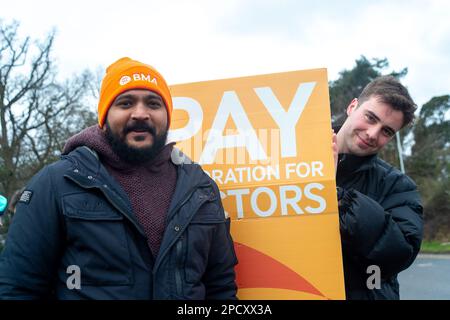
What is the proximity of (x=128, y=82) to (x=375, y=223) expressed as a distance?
4.13 feet

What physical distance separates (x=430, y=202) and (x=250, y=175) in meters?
21.6

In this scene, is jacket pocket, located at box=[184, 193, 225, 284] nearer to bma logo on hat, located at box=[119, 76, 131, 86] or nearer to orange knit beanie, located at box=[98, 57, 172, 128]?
orange knit beanie, located at box=[98, 57, 172, 128]

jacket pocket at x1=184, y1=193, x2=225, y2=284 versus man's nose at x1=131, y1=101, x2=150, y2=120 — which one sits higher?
man's nose at x1=131, y1=101, x2=150, y2=120

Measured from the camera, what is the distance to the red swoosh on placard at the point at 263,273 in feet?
6.64

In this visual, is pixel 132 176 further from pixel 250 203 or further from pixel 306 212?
pixel 306 212

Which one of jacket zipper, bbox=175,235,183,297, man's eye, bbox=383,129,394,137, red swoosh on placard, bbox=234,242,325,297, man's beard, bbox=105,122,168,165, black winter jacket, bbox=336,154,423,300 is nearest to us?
jacket zipper, bbox=175,235,183,297

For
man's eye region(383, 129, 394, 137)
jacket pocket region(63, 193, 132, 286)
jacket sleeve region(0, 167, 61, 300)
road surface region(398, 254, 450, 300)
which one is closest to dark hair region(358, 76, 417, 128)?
man's eye region(383, 129, 394, 137)

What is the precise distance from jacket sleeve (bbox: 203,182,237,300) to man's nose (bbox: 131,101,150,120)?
567mm

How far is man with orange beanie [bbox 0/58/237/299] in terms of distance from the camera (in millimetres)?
A: 1533

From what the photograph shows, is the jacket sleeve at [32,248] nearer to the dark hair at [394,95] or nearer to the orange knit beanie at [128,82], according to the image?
the orange knit beanie at [128,82]

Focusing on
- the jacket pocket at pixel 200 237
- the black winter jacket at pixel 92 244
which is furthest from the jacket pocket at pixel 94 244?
the jacket pocket at pixel 200 237

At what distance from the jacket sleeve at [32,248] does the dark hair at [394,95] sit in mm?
1626

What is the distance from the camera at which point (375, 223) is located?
6.10 ft
